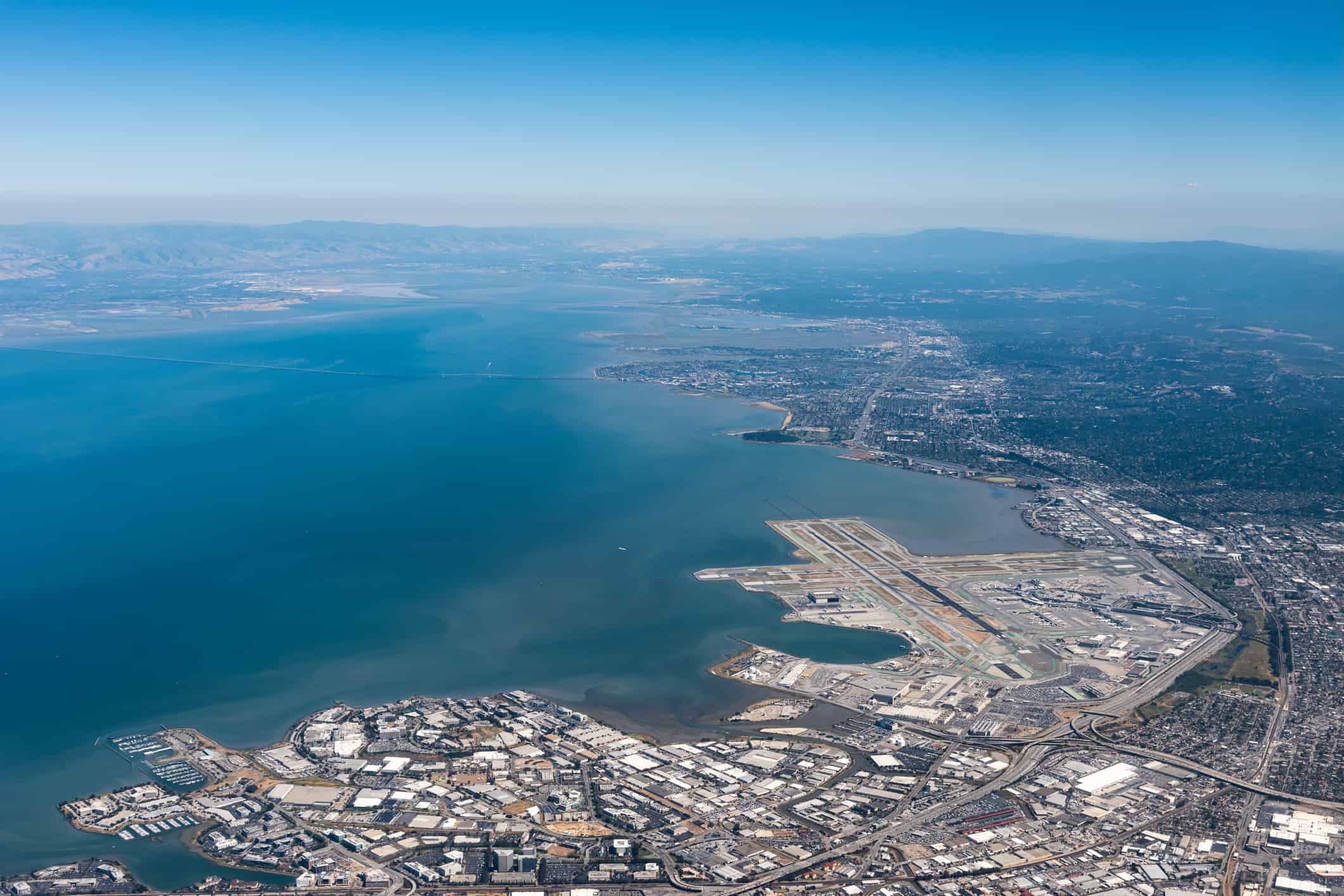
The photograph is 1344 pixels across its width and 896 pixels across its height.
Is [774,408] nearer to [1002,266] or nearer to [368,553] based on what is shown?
[368,553]

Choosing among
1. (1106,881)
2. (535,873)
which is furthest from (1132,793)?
(535,873)

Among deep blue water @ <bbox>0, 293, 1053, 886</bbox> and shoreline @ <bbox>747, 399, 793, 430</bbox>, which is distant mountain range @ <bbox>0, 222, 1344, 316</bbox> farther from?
deep blue water @ <bbox>0, 293, 1053, 886</bbox>

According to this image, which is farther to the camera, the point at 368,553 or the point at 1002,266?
the point at 1002,266

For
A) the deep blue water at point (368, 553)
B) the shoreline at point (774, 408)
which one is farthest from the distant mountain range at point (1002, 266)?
the deep blue water at point (368, 553)

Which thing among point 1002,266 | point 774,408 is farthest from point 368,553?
point 1002,266

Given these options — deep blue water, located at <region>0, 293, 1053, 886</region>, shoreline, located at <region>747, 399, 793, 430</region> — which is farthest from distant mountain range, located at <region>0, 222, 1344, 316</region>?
deep blue water, located at <region>0, 293, 1053, 886</region>

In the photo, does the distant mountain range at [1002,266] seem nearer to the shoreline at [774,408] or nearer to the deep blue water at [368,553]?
the shoreline at [774,408]

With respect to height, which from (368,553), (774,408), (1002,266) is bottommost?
(368,553)

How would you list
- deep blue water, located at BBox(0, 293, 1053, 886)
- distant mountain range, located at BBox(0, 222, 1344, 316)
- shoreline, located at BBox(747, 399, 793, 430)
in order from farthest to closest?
distant mountain range, located at BBox(0, 222, 1344, 316), shoreline, located at BBox(747, 399, 793, 430), deep blue water, located at BBox(0, 293, 1053, 886)
